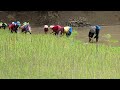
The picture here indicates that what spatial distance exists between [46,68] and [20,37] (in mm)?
1808

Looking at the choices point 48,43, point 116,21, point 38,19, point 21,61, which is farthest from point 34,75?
point 116,21

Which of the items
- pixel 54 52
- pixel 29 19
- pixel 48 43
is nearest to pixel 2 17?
pixel 29 19

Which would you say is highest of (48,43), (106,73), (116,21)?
(116,21)

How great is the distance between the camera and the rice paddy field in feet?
11.7

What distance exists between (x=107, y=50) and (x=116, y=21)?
16.5ft

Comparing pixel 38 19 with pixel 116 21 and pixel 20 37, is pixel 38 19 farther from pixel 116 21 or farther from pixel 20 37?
pixel 20 37

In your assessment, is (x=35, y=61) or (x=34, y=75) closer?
(x=34, y=75)

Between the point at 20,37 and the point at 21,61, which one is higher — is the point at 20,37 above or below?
above

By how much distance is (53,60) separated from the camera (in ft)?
13.7

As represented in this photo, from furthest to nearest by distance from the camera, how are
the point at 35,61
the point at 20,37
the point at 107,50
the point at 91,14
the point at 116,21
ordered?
1. the point at 116,21
2. the point at 91,14
3. the point at 20,37
4. the point at 107,50
5. the point at 35,61

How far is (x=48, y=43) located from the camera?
199 inches

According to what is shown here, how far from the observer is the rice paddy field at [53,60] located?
357 cm
